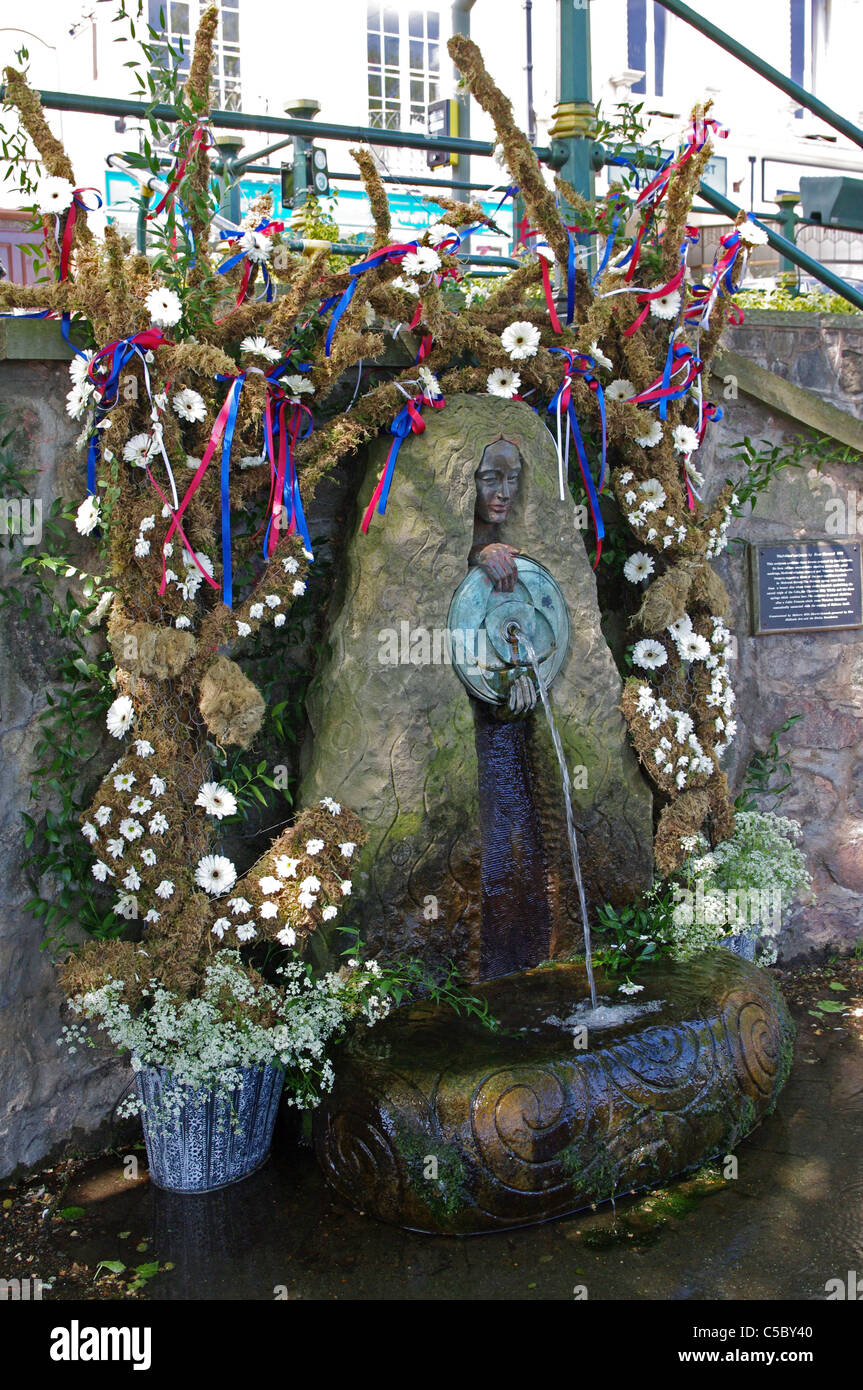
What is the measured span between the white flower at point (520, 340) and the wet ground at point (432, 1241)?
255 cm

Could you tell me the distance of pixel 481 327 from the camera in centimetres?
391

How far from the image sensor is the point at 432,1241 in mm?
3135

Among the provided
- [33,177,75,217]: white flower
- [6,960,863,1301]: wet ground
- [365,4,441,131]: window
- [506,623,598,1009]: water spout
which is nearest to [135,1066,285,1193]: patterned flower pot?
[6,960,863,1301]: wet ground

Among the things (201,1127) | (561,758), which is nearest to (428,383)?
(561,758)

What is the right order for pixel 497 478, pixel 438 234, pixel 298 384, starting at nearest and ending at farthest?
pixel 298 384 < pixel 438 234 < pixel 497 478

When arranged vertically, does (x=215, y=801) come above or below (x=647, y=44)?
below

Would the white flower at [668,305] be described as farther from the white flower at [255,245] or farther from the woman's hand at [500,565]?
the white flower at [255,245]

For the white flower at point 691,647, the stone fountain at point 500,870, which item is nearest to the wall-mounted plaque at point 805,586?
the white flower at point 691,647

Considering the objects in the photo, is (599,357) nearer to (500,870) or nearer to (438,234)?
(438,234)

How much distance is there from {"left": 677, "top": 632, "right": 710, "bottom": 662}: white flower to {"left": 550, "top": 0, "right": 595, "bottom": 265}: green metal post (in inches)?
64.5

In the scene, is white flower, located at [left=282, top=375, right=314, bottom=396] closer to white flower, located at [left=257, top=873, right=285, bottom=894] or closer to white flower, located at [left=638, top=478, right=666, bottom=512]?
white flower, located at [left=638, top=478, right=666, bottom=512]

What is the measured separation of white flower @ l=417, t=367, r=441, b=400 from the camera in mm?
3713

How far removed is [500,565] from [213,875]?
1304 millimetres

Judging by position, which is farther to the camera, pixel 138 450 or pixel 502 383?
pixel 502 383
